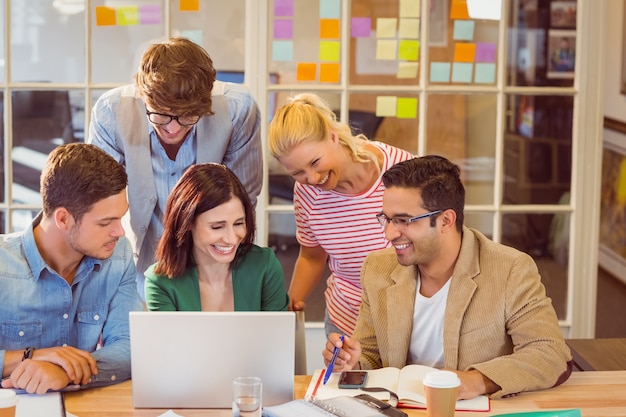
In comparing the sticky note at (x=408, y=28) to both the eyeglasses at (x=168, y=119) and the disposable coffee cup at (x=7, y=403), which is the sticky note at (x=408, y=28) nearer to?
the eyeglasses at (x=168, y=119)

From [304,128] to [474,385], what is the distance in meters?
0.94

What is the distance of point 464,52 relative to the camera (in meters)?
4.32

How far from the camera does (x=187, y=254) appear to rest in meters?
2.82

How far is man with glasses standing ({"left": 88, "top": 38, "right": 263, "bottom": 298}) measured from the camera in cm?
310

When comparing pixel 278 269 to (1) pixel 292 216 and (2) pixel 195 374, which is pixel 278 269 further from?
(1) pixel 292 216

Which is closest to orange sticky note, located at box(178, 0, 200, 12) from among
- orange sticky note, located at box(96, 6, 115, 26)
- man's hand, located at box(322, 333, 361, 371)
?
orange sticky note, located at box(96, 6, 115, 26)

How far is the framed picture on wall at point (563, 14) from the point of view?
14.3ft

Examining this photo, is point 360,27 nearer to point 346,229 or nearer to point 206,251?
point 346,229

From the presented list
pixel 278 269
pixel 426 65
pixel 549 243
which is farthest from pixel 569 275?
pixel 278 269

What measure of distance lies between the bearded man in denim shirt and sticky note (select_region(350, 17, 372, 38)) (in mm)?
1921

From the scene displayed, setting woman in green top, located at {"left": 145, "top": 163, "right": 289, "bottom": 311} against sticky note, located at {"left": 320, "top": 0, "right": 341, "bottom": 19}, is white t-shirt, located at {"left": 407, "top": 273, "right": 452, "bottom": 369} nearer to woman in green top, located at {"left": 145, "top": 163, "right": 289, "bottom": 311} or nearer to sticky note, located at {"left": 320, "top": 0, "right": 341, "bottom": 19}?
woman in green top, located at {"left": 145, "top": 163, "right": 289, "bottom": 311}

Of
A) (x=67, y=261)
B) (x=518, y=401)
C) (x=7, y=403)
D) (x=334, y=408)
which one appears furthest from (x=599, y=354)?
(x=7, y=403)

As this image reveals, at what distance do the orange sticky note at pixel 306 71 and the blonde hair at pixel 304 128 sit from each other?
1.20 metres

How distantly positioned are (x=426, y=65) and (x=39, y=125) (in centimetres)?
166
